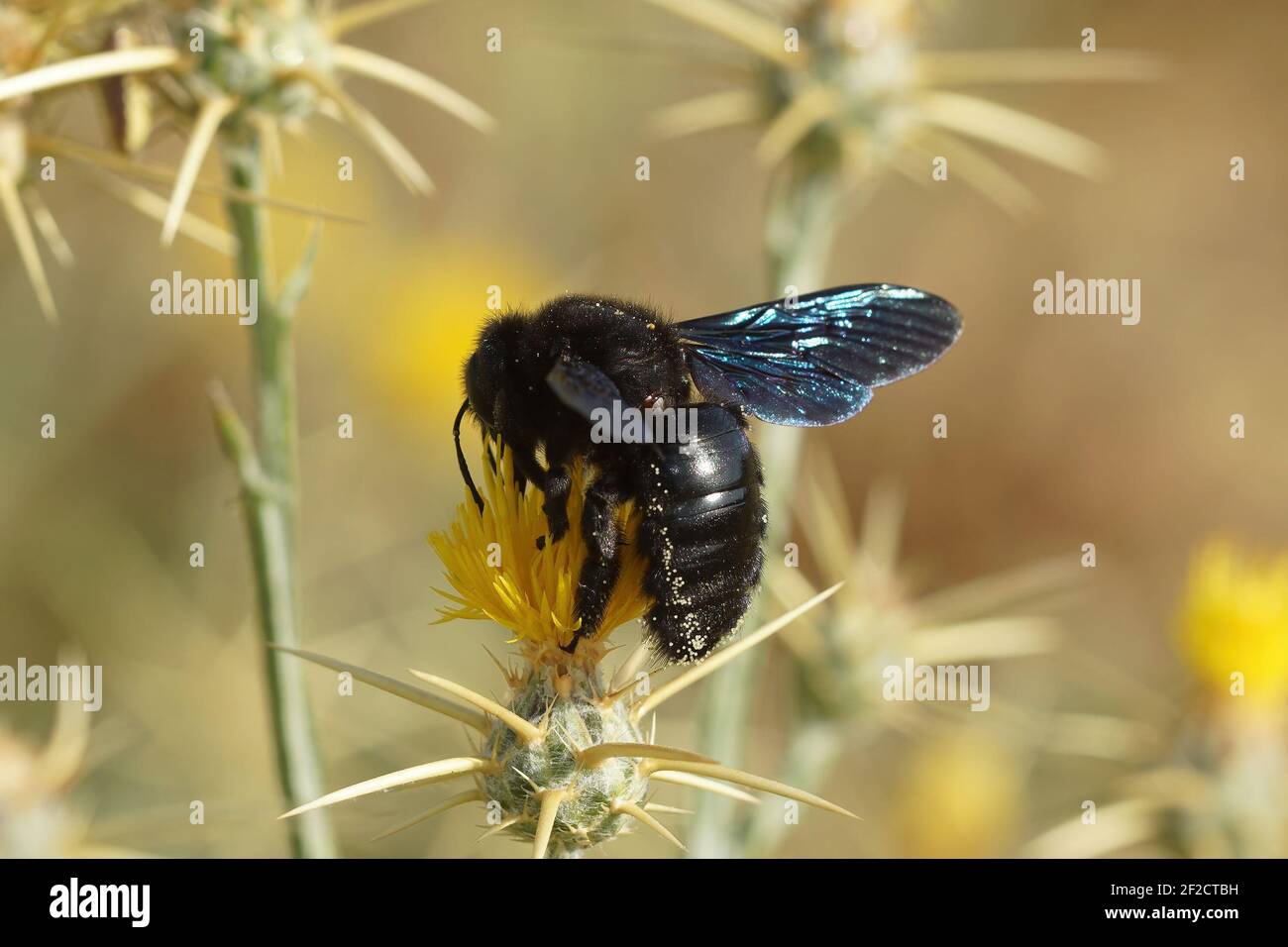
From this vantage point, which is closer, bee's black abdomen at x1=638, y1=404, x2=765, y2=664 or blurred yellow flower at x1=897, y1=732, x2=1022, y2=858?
bee's black abdomen at x1=638, y1=404, x2=765, y2=664

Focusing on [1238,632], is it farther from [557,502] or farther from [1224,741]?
[557,502]

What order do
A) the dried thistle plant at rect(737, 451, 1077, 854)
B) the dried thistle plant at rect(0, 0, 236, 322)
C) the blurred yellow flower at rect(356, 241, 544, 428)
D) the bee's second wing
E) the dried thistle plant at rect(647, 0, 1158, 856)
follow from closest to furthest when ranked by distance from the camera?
1. the bee's second wing
2. the dried thistle plant at rect(0, 0, 236, 322)
3. the dried thistle plant at rect(647, 0, 1158, 856)
4. the dried thistle plant at rect(737, 451, 1077, 854)
5. the blurred yellow flower at rect(356, 241, 544, 428)

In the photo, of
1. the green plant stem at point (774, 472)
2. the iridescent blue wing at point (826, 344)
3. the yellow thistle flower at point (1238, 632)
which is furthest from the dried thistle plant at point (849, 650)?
the iridescent blue wing at point (826, 344)

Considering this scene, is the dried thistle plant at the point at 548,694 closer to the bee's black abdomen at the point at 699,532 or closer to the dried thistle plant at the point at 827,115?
the bee's black abdomen at the point at 699,532

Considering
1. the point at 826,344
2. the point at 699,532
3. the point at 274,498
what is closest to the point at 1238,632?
the point at 826,344

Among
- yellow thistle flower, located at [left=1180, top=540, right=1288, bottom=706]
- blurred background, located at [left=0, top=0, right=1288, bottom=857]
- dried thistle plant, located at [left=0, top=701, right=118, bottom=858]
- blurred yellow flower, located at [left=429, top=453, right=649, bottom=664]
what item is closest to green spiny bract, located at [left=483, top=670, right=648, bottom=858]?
blurred yellow flower, located at [left=429, top=453, right=649, bottom=664]

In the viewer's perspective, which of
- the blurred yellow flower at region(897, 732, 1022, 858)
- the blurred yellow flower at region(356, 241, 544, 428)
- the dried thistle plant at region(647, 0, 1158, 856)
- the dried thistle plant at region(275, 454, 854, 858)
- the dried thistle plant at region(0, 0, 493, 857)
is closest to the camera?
the dried thistle plant at region(275, 454, 854, 858)

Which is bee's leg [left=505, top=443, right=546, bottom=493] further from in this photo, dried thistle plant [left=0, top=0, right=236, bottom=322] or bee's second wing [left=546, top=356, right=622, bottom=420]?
dried thistle plant [left=0, top=0, right=236, bottom=322]
